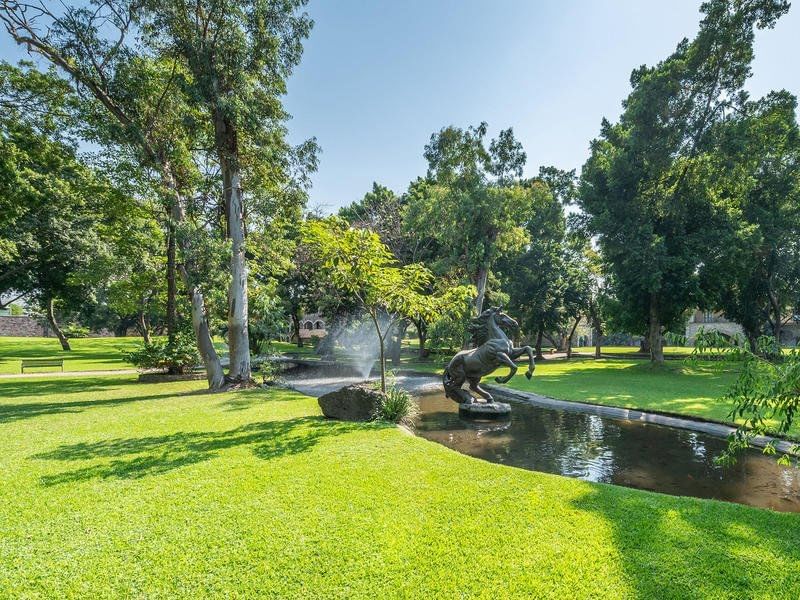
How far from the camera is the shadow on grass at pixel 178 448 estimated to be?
5324 mm

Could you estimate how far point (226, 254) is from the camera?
40.7ft

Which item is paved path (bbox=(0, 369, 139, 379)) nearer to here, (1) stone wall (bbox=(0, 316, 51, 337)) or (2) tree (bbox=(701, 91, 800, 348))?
(2) tree (bbox=(701, 91, 800, 348))

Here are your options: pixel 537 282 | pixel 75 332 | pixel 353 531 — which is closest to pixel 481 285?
pixel 537 282

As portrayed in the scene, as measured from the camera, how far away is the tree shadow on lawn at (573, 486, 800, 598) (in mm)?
3045

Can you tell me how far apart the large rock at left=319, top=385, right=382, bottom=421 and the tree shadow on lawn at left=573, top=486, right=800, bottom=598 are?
4845 mm

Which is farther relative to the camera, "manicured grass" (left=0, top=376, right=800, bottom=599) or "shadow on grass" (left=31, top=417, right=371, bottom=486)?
"shadow on grass" (left=31, top=417, right=371, bottom=486)

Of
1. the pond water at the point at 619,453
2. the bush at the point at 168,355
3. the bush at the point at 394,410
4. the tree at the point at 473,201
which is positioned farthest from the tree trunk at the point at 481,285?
the bush at the point at 168,355

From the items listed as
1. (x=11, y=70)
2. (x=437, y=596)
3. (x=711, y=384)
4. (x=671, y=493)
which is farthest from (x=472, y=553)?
(x=11, y=70)

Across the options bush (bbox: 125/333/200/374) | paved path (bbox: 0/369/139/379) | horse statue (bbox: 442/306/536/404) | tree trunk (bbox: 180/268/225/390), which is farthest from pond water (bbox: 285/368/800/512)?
paved path (bbox: 0/369/139/379)

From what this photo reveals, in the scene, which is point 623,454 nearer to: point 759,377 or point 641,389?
point 759,377

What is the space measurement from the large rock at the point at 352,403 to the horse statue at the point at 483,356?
248 centimetres

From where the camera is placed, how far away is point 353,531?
3.79 m

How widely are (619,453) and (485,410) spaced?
319 cm

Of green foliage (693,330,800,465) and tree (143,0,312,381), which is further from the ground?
tree (143,0,312,381)
